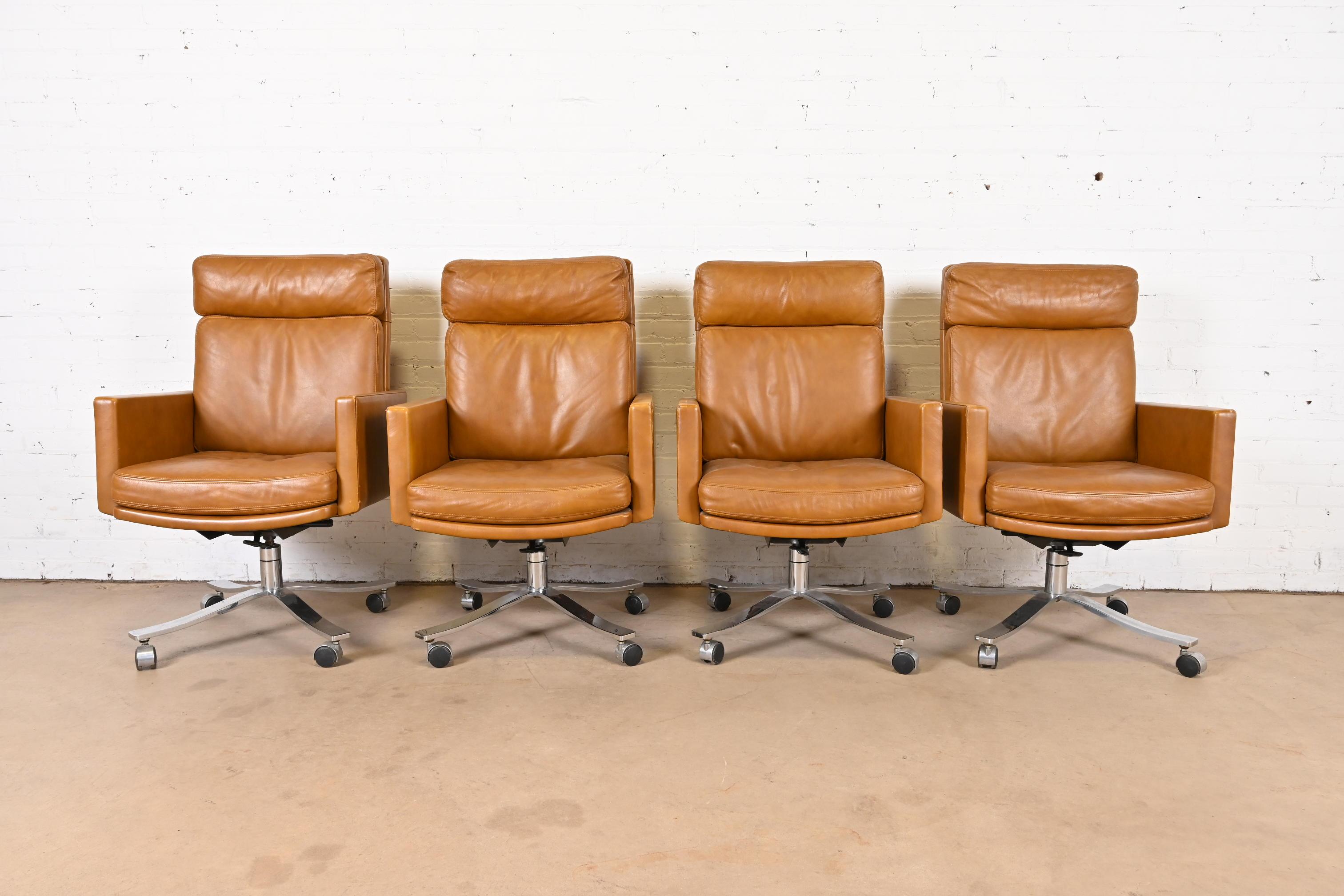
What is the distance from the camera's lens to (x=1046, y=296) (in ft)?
9.56

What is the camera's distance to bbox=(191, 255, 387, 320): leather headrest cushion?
294 cm

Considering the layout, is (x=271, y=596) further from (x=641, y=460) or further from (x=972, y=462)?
(x=972, y=462)

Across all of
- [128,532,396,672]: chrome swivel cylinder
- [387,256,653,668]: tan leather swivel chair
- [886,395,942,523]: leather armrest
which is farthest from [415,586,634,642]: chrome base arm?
[886,395,942,523]: leather armrest

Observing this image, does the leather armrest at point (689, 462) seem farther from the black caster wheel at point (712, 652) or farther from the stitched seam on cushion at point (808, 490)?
the black caster wheel at point (712, 652)

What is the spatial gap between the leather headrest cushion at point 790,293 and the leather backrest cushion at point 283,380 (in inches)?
43.2

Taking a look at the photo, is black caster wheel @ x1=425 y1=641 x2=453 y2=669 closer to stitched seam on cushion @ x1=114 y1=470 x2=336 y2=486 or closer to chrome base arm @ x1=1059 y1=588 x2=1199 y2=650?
stitched seam on cushion @ x1=114 y1=470 x2=336 y2=486

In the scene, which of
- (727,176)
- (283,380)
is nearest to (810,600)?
(727,176)

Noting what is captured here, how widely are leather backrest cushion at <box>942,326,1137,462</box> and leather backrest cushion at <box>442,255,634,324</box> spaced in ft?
3.64

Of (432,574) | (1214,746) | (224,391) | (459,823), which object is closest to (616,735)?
(459,823)

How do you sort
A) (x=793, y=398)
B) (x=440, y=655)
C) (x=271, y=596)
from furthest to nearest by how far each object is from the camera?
(x=793, y=398) < (x=271, y=596) < (x=440, y=655)

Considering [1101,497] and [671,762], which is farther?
[1101,497]

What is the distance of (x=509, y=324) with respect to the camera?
2984 millimetres

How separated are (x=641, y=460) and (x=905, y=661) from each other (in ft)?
2.91

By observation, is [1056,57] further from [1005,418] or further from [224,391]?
[224,391]
